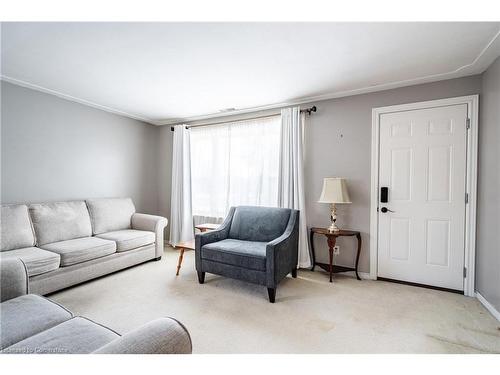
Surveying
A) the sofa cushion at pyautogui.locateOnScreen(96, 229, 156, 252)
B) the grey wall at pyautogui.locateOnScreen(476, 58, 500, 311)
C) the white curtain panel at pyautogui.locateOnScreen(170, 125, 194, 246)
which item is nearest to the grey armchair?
the sofa cushion at pyautogui.locateOnScreen(96, 229, 156, 252)

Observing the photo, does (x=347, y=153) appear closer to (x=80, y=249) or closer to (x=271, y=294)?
(x=271, y=294)

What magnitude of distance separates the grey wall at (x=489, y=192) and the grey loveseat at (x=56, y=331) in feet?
9.10

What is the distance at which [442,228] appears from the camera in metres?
2.62

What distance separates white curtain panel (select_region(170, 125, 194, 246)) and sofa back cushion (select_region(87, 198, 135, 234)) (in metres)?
0.77

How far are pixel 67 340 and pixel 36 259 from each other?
1.70m

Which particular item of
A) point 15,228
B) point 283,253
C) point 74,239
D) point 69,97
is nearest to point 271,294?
point 283,253

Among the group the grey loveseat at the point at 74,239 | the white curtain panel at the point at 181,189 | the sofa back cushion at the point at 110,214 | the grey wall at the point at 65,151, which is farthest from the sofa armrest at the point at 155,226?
the grey wall at the point at 65,151

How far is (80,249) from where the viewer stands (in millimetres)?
2625

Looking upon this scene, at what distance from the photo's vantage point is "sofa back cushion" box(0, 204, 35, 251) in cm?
246

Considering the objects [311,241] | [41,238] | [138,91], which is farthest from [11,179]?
[311,241]
